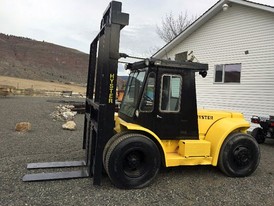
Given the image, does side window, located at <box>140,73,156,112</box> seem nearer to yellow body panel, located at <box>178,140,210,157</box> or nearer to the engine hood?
yellow body panel, located at <box>178,140,210,157</box>

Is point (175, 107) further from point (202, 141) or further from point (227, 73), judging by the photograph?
point (227, 73)

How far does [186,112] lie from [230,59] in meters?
8.68

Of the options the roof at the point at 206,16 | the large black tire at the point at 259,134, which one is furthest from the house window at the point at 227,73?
the large black tire at the point at 259,134

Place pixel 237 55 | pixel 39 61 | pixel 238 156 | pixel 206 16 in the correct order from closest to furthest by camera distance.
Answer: pixel 238 156, pixel 237 55, pixel 206 16, pixel 39 61

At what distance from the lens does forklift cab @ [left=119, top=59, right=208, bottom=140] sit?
18.7 ft

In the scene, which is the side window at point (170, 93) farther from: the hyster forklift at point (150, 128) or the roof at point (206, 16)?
the roof at point (206, 16)

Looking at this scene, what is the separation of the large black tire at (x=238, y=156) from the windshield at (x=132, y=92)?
1970mm

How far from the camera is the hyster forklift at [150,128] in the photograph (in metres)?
5.24

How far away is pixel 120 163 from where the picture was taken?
525 cm

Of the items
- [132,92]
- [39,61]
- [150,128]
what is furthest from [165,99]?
[39,61]

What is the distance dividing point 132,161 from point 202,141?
1.55 m

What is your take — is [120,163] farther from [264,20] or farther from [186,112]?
[264,20]

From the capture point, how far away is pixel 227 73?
45.9 feet

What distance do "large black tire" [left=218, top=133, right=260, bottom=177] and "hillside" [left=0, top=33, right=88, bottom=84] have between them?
56328 mm
